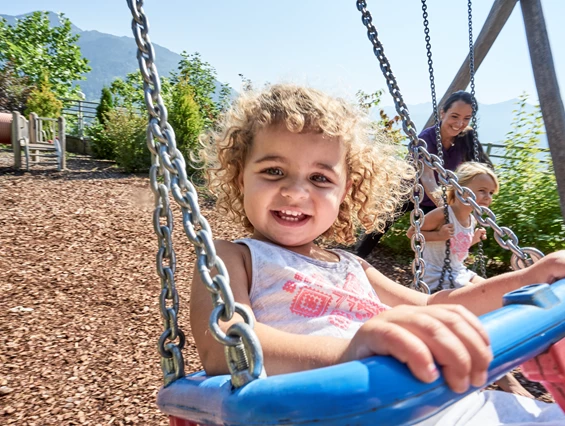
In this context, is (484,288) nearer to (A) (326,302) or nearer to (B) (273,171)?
(A) (326,302)

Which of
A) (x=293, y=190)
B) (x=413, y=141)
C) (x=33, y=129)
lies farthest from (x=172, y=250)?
(x=33, y=129)

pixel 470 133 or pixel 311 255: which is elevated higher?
pixel 470 133

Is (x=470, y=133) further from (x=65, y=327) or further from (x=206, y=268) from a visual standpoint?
(x=206, y=268)

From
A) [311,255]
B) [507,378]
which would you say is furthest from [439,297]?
[507,378]

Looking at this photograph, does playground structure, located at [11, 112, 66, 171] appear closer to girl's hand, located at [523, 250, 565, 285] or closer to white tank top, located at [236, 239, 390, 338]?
white tank top, located at [236, 239, 390, 338]

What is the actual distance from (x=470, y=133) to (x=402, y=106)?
Answer: 2.06 meters

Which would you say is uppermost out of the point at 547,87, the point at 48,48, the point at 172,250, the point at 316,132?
the point at 48,48

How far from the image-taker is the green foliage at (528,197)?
4517 millimetres

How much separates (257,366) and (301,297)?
61 cm

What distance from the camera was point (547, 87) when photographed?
142 inches

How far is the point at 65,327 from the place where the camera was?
126 inches

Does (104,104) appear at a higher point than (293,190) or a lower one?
higher

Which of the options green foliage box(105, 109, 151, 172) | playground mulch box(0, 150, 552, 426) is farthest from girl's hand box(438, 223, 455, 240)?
green foliage box(105, 109, 151, 172)

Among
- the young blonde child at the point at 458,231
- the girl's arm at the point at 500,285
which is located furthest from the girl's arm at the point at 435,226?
the girl's arm at the point at 500,285
